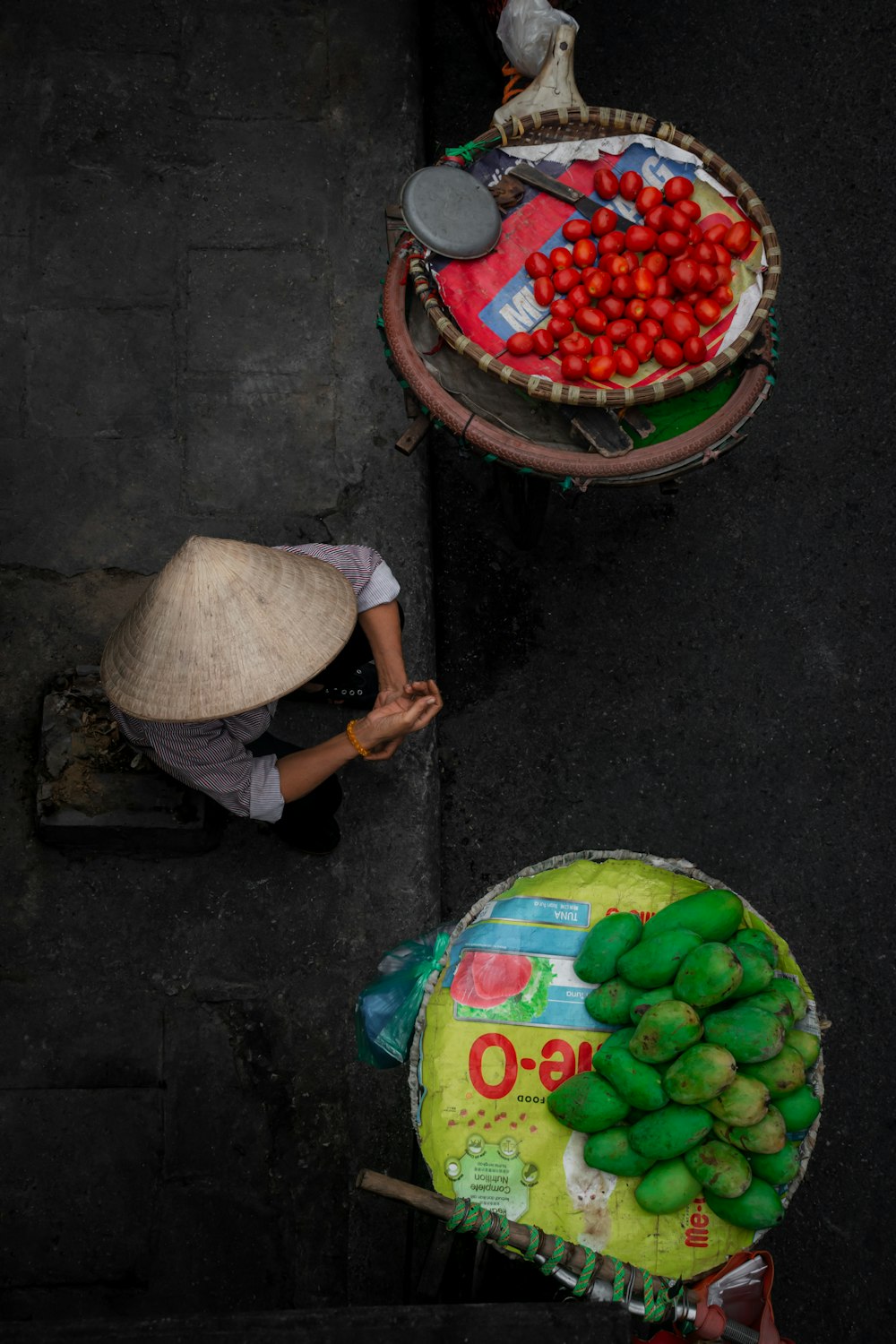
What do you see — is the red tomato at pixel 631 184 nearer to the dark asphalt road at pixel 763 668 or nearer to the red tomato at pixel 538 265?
the red tomato at pixel 538 265

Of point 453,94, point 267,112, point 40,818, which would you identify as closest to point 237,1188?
point 40,818

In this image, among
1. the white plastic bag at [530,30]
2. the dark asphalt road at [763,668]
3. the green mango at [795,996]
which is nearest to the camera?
the green mango at [795,996]

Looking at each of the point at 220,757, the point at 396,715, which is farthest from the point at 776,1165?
the point at 220,757

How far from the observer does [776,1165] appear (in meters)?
2.21

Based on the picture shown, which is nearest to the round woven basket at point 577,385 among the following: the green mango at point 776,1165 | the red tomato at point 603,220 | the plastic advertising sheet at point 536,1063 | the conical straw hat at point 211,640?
the red tomato at point 603,220

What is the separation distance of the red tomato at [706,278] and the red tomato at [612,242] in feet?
0.82

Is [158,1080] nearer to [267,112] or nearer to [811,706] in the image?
[811,706]

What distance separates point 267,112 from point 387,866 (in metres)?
2.86

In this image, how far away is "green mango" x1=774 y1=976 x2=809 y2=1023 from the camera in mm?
2297

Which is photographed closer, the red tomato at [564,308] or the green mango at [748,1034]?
the green mango at [748,1034]

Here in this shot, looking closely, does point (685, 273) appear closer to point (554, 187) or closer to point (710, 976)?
point (554, 187)

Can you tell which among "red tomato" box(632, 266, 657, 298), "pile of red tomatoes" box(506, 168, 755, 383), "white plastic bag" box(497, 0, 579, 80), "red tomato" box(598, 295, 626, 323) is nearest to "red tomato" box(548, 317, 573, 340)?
"pile of red tomatoes" box(506, 168, 755, 383)

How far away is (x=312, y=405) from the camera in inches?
146

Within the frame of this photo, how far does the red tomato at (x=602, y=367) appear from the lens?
2.83 metres
